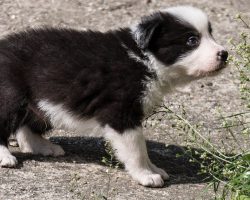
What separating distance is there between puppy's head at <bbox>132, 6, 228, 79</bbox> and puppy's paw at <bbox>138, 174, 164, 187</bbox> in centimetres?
94

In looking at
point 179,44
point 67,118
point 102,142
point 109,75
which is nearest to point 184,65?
point 179,44

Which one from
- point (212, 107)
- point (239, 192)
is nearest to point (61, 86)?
point (239, 192)

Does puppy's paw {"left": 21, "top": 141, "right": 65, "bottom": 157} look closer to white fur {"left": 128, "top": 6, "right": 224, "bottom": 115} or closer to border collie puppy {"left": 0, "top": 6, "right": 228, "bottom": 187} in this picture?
border collie puppy {"left": 0, "top": 6, "right": 228, "bottom": 187}

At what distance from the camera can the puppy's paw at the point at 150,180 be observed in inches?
232

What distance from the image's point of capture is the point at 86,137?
7.13m

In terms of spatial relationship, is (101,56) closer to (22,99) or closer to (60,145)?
(22,99)

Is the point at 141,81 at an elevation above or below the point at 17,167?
above

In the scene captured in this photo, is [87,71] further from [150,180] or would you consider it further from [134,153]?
[150,180]

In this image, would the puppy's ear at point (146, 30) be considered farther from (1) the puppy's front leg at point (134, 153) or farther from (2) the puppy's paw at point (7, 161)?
(2) the puppy's paw at point (7, 161)

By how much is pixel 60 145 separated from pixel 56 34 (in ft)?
3.79

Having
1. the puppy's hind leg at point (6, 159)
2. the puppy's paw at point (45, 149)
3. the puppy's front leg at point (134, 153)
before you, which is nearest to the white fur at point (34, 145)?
the puppy's paw at point (45, 149)

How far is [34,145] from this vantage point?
21.3ft

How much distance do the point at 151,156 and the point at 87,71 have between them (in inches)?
48.9

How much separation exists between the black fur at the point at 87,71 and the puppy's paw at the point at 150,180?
0.43m
